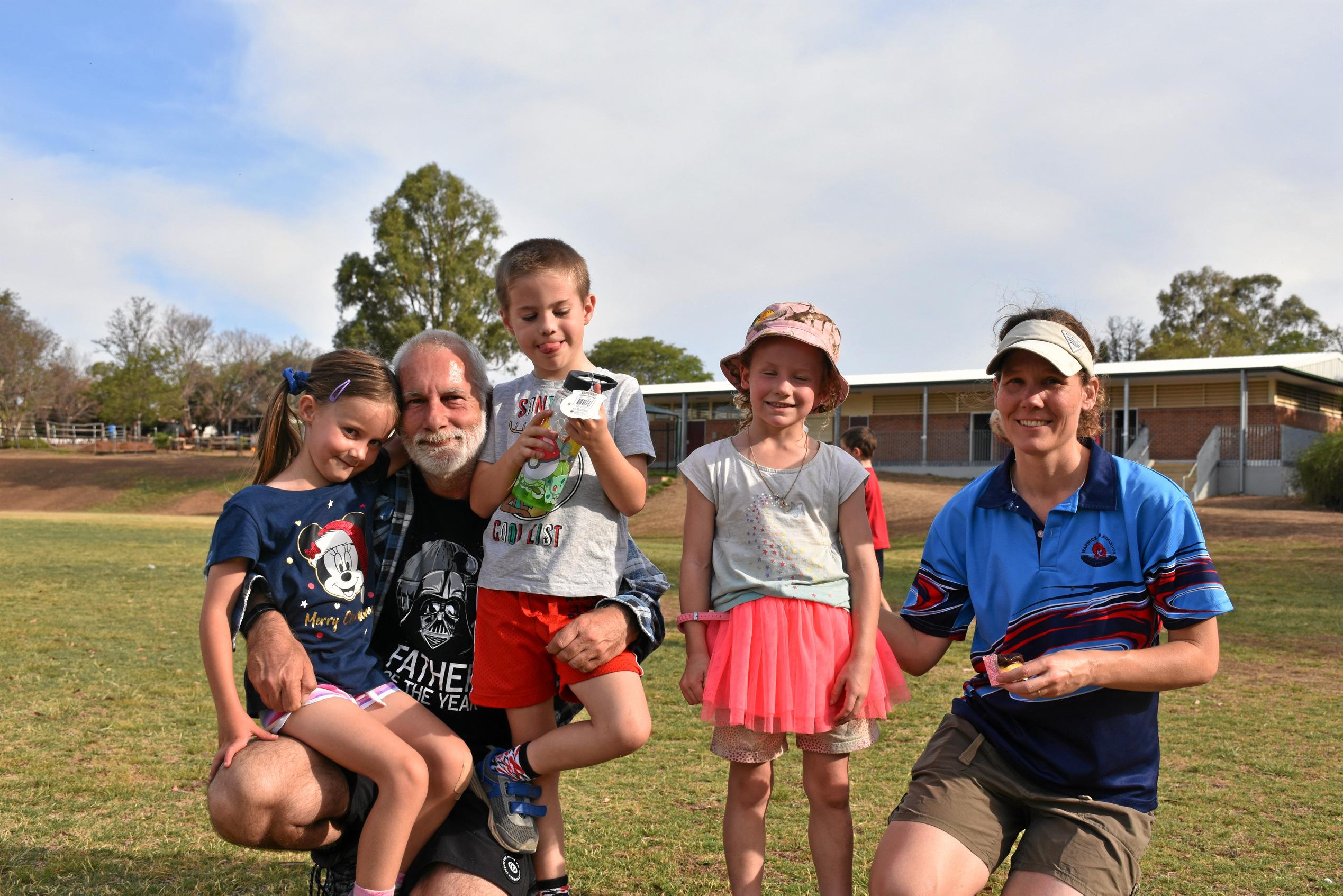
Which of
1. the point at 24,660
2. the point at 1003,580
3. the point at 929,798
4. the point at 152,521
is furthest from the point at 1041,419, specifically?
the point at 152,521

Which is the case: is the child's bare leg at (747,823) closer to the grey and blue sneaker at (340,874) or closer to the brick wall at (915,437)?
the grey and blue sneaker at (340,874)

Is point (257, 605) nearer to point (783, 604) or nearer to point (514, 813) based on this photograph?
point (514, 813)

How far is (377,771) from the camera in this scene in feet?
9.05

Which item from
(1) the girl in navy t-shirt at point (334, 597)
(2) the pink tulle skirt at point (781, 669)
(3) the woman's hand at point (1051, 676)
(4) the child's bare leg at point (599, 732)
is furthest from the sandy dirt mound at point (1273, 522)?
(1) the girl in navy t-shirt at point (334, 597)

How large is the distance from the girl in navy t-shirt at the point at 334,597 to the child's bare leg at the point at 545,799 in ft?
0.60

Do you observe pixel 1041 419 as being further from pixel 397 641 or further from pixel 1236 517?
pixel 1236 517

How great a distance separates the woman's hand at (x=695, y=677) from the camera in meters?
3.04

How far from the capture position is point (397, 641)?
3.34 meters

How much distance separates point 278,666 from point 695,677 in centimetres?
120

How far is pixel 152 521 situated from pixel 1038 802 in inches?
1120

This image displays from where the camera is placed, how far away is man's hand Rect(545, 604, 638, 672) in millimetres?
2947

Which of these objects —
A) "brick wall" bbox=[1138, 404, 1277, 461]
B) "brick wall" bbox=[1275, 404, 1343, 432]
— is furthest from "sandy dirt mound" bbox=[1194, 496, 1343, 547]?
"brick wall" bbox=[1275, 404, 1343, 432]

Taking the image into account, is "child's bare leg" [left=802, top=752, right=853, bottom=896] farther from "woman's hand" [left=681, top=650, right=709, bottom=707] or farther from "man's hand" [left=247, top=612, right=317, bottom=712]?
"man's hand" [left=247, top=612, right=317, bottom=712]

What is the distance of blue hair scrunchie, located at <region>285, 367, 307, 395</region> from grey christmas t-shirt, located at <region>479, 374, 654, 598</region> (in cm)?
60
